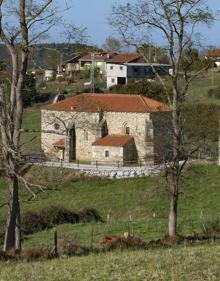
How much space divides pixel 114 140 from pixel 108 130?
6.23 ft

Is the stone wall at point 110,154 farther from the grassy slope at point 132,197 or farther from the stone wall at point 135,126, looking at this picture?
the grassy slope at point 132,197

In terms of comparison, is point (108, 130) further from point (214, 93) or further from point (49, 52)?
point (49, 52)

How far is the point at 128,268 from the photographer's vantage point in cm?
1051

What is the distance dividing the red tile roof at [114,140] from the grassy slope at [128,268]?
3156cm

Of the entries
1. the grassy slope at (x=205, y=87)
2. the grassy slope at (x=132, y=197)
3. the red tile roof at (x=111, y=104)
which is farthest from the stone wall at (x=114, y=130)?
the grassy slope at (x=205, y=87)

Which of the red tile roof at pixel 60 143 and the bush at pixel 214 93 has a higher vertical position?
the bush at pixel 214 93

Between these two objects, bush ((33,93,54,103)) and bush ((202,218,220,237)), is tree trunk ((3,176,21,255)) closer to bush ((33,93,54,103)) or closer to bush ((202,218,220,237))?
bush ((202,218,220,237))

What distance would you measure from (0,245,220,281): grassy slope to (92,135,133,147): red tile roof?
3156 centimetres

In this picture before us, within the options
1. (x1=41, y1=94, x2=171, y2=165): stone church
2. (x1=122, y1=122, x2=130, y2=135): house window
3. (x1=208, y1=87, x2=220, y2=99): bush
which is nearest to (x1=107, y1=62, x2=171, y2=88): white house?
(x1=208, y1=87, x2=220, y2=99): bush

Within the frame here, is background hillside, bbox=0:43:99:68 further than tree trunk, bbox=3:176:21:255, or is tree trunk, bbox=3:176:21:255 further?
tree trunk, bbox=3:176:21:255

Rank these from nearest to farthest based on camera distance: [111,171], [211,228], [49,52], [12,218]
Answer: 1. [49,52]
2. [12,218]
3. [211,228]
4. [111,171]

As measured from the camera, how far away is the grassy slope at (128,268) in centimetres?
981

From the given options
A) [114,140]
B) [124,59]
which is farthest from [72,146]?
[124,59]

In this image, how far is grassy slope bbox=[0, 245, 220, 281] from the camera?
9.81 meters
